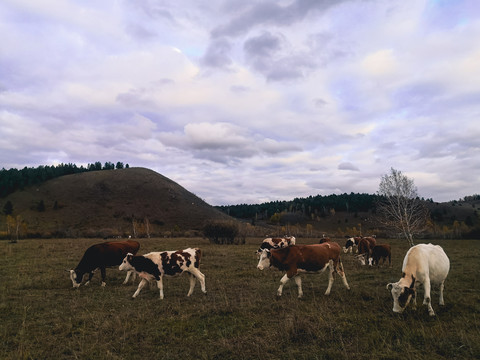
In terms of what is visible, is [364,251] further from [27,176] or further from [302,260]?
[27,176]

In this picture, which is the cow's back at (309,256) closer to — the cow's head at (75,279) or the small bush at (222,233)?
the cow's head at (75,279)

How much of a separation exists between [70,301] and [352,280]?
478 inches

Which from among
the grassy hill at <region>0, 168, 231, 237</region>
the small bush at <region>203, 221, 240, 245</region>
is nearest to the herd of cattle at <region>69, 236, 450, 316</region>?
the small bush at <region>203, 221, 240, 245</region>

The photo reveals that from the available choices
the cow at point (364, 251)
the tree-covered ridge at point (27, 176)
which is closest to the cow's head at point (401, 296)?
the cow at point (364, 251)

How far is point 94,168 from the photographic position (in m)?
152

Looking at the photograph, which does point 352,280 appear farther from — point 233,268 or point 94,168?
point 94,168

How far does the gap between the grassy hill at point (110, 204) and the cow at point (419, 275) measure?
76.4 metres

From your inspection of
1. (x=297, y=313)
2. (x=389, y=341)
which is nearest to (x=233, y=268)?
(x=297, y=313)

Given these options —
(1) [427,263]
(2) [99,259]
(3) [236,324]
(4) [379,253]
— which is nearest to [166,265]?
(3) [236,324]

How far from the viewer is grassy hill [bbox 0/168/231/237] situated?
8856 cm

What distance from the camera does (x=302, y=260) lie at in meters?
11.0

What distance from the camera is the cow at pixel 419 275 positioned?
7.93 meters

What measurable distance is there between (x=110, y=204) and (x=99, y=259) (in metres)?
95.5

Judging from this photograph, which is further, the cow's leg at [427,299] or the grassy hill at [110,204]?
the grassy hill at [110,204]
